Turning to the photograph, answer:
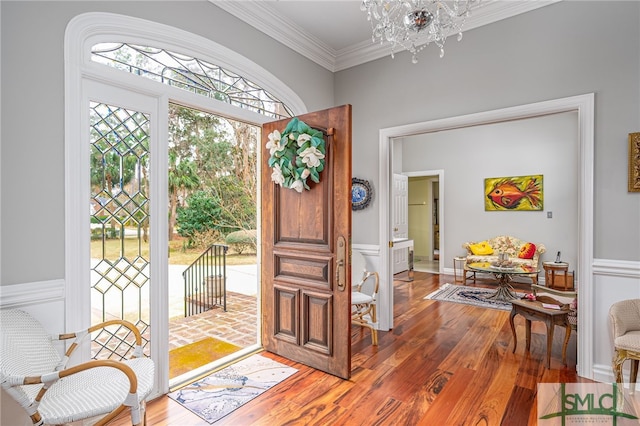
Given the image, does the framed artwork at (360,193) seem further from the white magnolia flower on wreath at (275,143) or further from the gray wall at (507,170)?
the gray wall at (507,170)

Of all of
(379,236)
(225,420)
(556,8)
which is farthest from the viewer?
(379,236)

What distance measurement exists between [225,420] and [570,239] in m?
6.60

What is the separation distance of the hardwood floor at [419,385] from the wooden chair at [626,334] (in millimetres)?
447

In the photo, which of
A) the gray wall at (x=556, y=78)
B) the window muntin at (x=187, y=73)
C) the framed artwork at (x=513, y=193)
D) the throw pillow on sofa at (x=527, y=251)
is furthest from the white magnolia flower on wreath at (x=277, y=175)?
the framed artwork at (x=513, y=193)

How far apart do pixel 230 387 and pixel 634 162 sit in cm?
341

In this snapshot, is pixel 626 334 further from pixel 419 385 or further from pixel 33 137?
pixel 33 137

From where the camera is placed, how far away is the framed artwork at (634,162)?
7.69 feet

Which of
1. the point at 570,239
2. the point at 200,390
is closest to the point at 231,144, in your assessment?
the point at 200,390

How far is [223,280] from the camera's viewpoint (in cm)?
514

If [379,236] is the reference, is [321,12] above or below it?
above

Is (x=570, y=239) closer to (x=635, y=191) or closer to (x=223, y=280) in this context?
(x=635, y=191)

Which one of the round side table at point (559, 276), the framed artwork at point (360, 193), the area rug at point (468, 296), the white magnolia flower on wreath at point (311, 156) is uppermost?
the white magnolia flower on wreath at point (311, 156)

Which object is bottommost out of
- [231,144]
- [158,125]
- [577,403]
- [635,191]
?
[577,403]

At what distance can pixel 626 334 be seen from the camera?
7.25 feet
